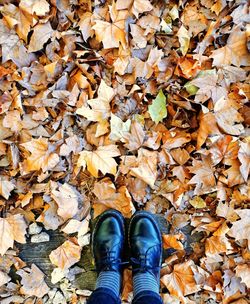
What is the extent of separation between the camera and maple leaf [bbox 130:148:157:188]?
5.80ft

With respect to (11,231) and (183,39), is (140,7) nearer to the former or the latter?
(183,39)

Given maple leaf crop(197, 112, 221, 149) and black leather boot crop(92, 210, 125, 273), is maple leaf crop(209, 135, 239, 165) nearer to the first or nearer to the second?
maple leaf crop(197, 112, 221, 149)

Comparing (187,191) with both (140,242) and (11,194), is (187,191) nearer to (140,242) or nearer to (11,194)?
(140,242)

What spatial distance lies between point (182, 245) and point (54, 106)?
89cm

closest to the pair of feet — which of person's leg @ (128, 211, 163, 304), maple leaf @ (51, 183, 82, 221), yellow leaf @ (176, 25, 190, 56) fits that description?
person's leg @ (128, 211, 163, 304)

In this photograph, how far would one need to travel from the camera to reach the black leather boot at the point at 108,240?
5.86ft

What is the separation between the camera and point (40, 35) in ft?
5.74

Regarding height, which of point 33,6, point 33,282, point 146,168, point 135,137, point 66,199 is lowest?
point 33,282

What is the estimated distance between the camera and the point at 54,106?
1774mm

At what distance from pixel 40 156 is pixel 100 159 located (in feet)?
0.91

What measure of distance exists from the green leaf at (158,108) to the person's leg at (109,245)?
487 millimetres

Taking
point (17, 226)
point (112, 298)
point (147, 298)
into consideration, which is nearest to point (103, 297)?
point (112, 298)

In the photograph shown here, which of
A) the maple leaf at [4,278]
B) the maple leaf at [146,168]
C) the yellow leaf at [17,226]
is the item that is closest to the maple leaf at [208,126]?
the maple leaf at [146,168]

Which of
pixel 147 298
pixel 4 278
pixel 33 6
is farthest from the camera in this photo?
pixel 4 278
